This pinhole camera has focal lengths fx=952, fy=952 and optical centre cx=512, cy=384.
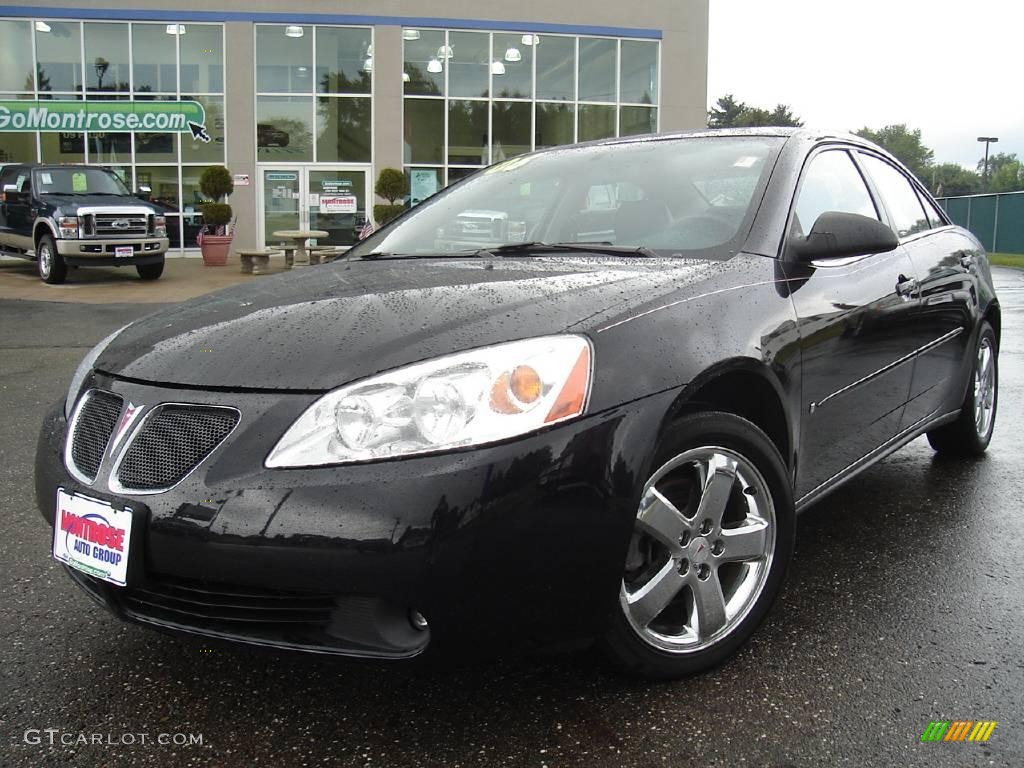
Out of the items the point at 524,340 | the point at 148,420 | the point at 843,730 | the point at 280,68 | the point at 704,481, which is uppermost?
the point at 280,68

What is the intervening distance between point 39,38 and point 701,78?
15941 mm

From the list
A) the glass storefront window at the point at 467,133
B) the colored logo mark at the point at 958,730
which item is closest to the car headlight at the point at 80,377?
the colored logo mark at the point at 958,730

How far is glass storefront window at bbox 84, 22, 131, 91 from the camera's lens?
72.6 ft

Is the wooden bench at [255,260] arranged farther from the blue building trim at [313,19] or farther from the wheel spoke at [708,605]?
the wheel spoke at [708,605]

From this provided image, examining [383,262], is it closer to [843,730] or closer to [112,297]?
[843,730]

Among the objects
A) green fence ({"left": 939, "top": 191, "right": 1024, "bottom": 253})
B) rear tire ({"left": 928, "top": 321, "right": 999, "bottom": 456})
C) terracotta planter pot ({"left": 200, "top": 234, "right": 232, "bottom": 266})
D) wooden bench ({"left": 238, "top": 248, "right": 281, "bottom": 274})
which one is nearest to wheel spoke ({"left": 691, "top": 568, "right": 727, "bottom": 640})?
rear tire ({"left": 928, "top": 321, "right": 999, "bottom": 456})

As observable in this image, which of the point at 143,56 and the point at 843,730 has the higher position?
the point at 143,56

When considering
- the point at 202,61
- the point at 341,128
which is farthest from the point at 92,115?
the point at 341,128

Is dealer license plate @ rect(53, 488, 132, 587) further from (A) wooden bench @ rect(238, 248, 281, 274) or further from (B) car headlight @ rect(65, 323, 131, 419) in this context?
(A) wooden bench @ rect(238, 248, 281, 274)

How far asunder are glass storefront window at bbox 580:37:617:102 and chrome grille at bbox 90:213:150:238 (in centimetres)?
1205

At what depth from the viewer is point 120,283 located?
54.0 feet

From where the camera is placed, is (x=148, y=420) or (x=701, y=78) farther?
(x=701, y=78)

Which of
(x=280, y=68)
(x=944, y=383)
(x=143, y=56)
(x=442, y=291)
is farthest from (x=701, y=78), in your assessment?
(x=442, y=291)

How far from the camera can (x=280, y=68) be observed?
2264 cm
